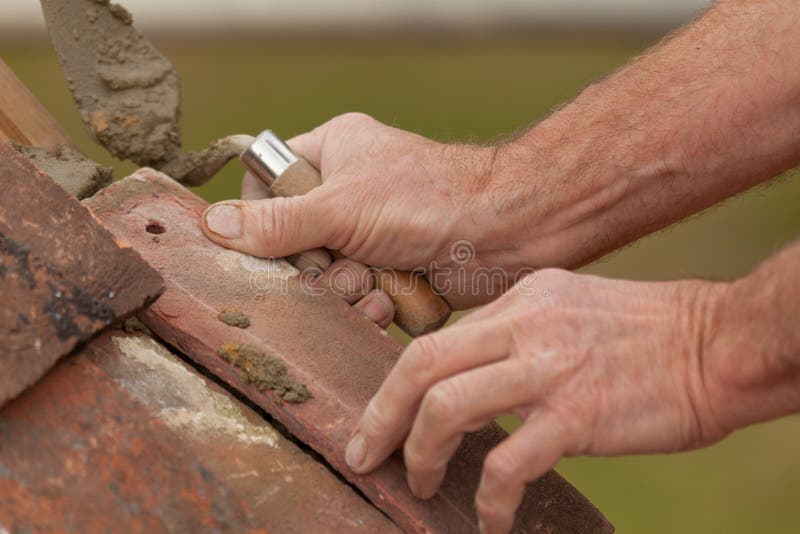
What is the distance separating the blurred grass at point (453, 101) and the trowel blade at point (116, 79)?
6.98 feet

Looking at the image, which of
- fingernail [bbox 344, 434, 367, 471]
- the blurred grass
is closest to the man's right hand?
fingernail [bbox 344, 434, 367, 471]

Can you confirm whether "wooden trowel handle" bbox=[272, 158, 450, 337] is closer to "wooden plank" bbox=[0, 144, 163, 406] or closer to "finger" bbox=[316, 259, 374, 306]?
"finger" bbox=[316, 259, 374, 306]

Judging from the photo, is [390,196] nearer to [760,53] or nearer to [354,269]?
[354,269]

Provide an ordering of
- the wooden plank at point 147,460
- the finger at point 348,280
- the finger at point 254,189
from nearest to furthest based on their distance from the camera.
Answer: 1. the wooden plank at point 147,460
2. the finger at point 348,280
3. the finger at point 254,189

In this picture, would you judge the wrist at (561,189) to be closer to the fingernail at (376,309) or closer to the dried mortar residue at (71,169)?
the fingernail at (376,309)

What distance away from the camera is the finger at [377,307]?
1.96 meters

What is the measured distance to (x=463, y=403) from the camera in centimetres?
134

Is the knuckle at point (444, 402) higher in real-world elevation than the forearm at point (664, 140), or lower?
lower

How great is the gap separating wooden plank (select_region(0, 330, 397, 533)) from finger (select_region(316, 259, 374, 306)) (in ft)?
1.47

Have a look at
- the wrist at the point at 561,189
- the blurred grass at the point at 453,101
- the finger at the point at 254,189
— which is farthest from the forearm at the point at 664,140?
the blurred grass at the point at 453,101

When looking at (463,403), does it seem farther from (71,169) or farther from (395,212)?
(71,169)

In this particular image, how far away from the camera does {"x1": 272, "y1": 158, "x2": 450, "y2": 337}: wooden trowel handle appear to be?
6.57ft

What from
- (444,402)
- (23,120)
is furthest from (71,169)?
(444,402)

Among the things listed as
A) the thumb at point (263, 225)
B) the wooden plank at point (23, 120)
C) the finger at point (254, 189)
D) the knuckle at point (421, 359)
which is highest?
the wooden plank at point (23, 120)
